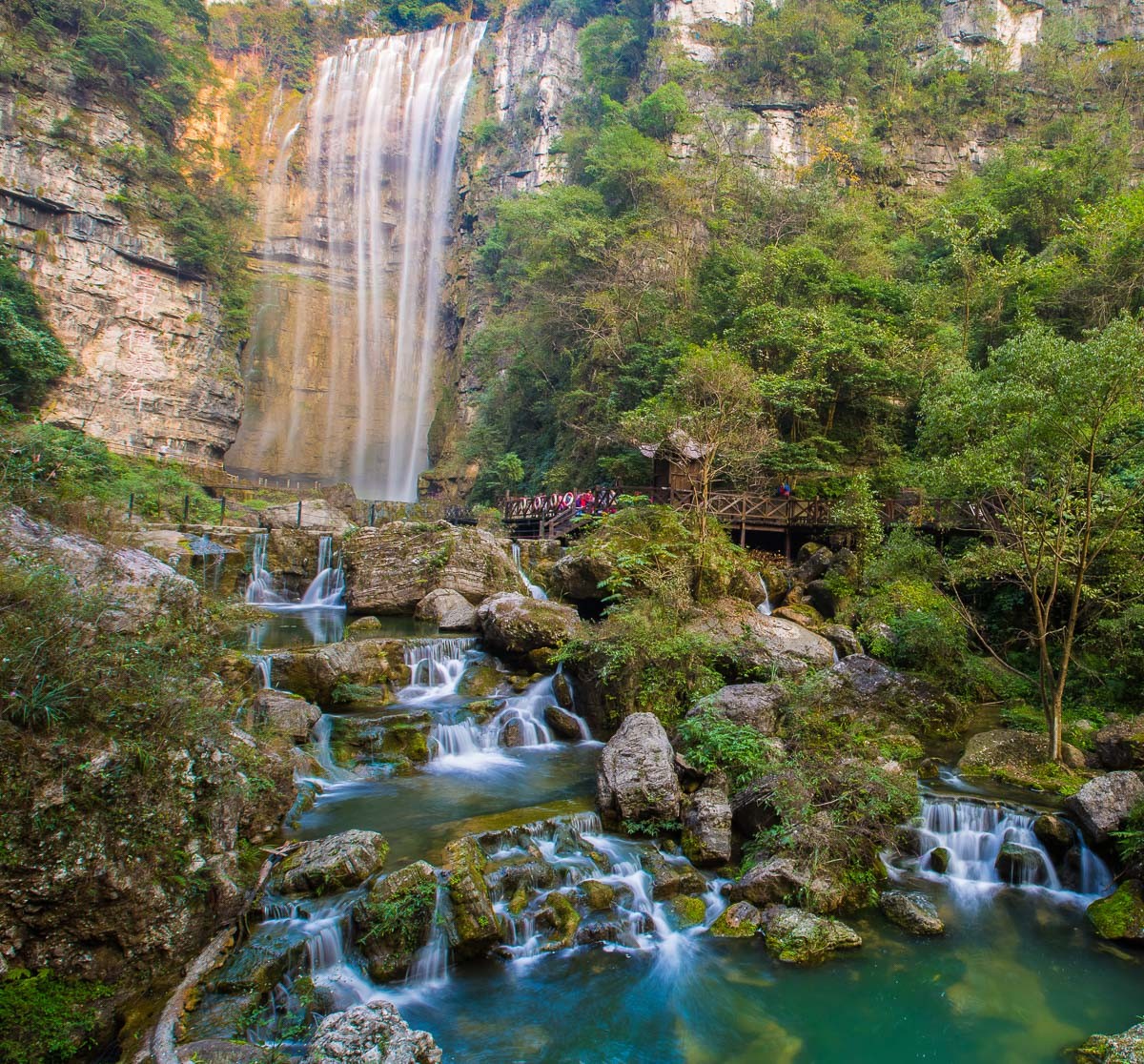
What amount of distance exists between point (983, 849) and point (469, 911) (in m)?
5.32

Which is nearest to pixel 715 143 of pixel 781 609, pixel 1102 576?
pixel 781 609

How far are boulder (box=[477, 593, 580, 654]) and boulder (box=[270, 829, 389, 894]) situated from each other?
555 centimetres

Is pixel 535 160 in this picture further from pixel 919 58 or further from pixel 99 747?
pixel 99 747

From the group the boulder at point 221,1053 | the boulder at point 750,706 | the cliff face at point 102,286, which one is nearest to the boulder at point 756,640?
the boulder at point 750,706

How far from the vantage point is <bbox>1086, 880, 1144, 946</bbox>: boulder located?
18.9 feet

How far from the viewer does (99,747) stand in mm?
4473

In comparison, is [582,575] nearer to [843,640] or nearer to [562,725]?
[562,725]


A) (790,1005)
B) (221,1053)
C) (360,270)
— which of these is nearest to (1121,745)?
(790,1005)

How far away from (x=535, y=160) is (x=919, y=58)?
18937mm

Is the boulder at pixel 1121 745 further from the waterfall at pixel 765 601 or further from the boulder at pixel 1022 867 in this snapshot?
the waterfall at pixel 765 601

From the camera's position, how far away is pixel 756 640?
11586 millimetres

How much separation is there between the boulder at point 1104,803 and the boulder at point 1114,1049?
92.2 inches

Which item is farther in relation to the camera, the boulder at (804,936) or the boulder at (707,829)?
the boulder at (707,829)

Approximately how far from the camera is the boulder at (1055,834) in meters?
6.75
